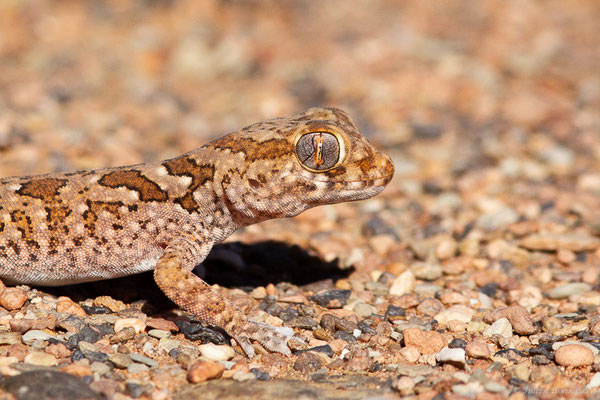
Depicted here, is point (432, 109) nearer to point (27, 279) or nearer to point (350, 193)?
point (350, 193)

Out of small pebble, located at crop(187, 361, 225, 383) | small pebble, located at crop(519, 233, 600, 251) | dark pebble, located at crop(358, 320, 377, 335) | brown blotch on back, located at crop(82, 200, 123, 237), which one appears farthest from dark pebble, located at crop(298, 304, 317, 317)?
small pebble, located at crop(519, 233, 600, 251)

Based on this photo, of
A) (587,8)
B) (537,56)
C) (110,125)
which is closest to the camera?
(110,125)

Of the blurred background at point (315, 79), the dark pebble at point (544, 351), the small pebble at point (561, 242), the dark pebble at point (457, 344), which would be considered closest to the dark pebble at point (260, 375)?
the dark pebble at point (457, 344)

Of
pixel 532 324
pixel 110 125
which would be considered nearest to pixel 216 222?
pixel 532 324

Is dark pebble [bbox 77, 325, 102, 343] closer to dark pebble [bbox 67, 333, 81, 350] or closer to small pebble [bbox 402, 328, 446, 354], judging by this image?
dark pebble [bbox 67, 333, 81, 350]

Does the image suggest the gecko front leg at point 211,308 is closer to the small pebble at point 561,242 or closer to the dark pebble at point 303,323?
the dark pebble at point 303,323

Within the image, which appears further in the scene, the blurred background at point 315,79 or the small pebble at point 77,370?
the blurred background at point 315,79
